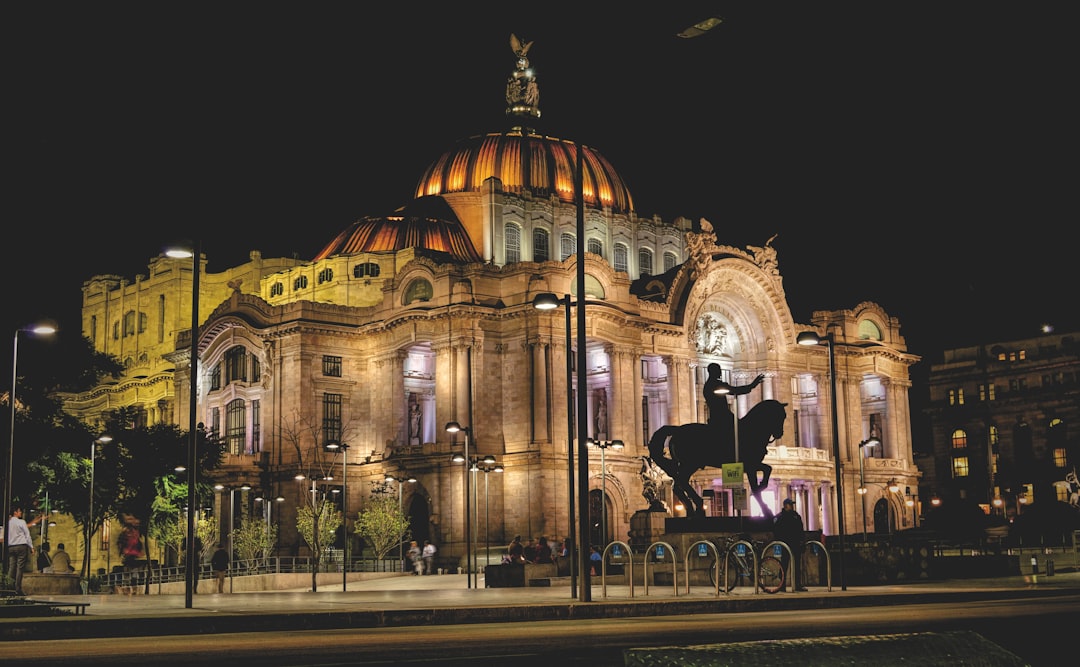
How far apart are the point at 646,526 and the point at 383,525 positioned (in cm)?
2303

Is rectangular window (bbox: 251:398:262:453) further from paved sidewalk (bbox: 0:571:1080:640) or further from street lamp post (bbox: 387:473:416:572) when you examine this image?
paved sidewalk (bbox: 0:571:1080:640)

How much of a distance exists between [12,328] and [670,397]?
46.9 meters

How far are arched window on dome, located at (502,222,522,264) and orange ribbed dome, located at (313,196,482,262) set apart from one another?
2.78m

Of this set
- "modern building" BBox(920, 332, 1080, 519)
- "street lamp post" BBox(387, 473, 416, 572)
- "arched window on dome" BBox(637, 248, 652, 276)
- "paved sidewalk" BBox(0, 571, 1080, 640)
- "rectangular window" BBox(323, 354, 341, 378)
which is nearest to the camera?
"paved sidewalk" BBox(0, 571, 1080, 640)

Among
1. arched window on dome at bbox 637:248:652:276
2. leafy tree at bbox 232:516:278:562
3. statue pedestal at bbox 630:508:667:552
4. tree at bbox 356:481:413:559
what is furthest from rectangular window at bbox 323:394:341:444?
statue pedestal at bbox 630:508:667:552

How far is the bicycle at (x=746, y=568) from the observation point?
33.3m

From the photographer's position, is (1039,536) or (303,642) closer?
(303,642)

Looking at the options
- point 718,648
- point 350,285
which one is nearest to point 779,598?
point 718,648

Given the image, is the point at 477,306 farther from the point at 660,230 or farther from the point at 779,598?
the point at 779,598

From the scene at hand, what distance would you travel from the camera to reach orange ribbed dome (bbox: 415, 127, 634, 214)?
9600cm

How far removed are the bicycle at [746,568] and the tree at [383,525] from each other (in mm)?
33832

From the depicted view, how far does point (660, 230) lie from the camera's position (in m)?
105

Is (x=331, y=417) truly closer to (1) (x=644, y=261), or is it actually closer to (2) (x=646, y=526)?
(1) (x=644, y=261)

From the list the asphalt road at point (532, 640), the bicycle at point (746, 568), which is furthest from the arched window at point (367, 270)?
the asphalt road at point (532, 640)
